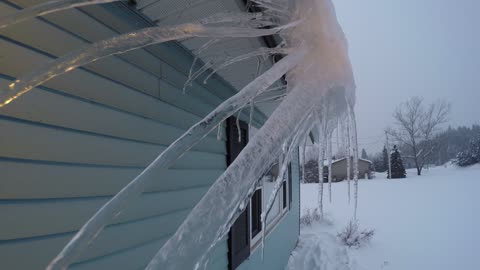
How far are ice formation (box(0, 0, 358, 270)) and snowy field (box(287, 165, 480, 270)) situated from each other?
20.4 ft

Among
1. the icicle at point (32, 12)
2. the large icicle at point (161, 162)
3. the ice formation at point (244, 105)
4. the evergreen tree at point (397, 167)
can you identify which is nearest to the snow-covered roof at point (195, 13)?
the ice formation at point (244, 105)

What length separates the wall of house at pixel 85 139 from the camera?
1.11 metres

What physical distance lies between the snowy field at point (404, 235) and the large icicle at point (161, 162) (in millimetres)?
6344

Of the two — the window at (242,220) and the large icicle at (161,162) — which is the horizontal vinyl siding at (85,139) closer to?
the large icicle at (161,162)

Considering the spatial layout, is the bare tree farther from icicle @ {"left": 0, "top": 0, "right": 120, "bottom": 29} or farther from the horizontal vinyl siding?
icicle @ {"left": 0, "top": 0, "right": 120, "bottom": 29}

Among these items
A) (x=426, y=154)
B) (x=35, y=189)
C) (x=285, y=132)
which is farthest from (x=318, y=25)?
(x=426, y=154)

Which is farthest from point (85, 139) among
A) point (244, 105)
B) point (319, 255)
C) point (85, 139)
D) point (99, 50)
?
point (319, 255)

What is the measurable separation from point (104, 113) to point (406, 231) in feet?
37.5

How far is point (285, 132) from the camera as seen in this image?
0.75 m

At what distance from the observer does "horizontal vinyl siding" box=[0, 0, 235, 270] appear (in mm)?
1107

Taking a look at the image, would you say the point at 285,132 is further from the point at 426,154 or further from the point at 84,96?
the point at 426,154

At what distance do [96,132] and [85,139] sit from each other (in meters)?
0.08

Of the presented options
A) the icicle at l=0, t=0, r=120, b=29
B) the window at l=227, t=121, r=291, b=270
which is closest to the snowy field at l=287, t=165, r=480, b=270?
the window at l=227, t=121, r=291, b=270

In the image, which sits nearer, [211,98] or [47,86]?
[47,86]
